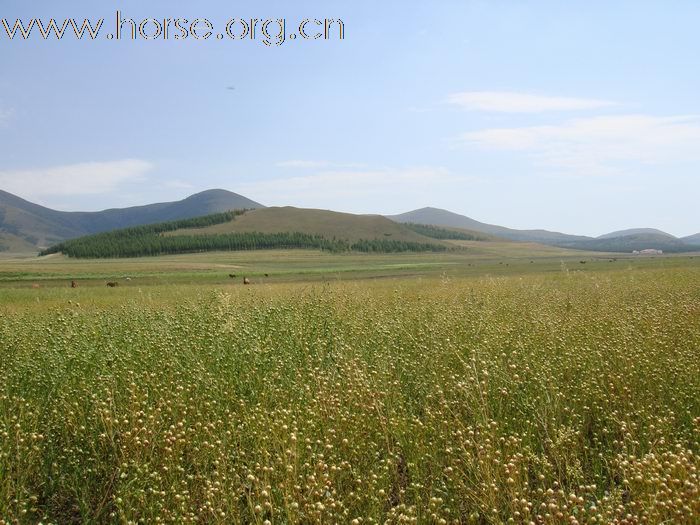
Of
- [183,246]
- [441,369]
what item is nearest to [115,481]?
[441,369]

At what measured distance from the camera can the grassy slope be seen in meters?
177

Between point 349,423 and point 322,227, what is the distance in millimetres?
177389

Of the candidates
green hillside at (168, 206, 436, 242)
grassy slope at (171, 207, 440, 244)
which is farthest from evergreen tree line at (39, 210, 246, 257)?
grassy slope at (171, 207, 440, 244)

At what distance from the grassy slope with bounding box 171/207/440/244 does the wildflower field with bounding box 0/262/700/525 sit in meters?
162

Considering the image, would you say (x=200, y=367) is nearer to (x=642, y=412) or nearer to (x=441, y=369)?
(x=441, y=369)

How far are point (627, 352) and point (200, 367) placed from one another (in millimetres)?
6010

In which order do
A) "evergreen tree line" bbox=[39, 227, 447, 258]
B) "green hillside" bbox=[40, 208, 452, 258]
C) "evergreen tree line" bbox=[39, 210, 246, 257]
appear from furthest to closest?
"evergreen tree line" bbox=[39, 210, 246, 257] < "green hillside" bbox=[40, 208, 452, 258] < "evergreen tree line" bbox=[39, 227, 447, 258]

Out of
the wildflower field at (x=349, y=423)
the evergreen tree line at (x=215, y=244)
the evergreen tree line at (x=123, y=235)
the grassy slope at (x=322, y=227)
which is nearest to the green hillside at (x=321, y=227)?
the grassy slope at (x=322, y=227)

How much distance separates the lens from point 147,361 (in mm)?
8141

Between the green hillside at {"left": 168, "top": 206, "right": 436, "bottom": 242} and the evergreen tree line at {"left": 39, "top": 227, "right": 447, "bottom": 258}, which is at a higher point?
the green hillside at {"left": 168, "top": 206, "right": 436, "bottom": 242}

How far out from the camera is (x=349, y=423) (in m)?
5.86

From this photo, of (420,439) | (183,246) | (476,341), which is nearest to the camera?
(420,439)

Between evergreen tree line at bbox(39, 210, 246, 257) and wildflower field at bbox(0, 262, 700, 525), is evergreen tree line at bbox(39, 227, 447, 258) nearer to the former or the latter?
evergreen tree line at bbox(39, 210, 246, 257)

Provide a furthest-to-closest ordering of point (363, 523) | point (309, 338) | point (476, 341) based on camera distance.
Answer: point (309, 338) → point (476, 341) → point (363, 523)
